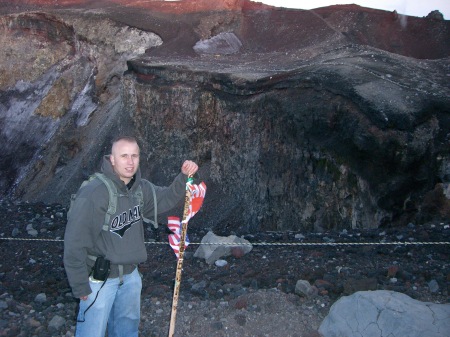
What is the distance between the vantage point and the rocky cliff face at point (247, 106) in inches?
352

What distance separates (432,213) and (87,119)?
12724 mm

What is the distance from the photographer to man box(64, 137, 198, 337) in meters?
3.70

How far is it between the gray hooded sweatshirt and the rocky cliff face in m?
5.59

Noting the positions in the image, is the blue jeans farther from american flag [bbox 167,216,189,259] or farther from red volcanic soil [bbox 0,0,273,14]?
red volcanic soil [bbox 0,0,273,14]

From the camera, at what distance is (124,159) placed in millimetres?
3922

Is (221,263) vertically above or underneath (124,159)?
underneath

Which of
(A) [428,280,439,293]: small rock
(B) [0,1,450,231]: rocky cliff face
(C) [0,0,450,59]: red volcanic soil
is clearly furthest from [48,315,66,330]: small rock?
(C) [0,0,450,59]: red volcanic soil

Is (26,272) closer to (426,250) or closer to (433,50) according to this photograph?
(426,250)

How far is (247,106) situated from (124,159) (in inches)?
310

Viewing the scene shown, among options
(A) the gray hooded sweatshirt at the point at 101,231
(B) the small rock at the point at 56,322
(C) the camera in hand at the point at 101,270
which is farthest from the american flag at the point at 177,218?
(B) the small rock at the point at 56,322

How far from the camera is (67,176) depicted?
1605 centimetres

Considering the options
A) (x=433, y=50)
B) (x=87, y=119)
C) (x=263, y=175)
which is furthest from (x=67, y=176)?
(x=433, y=50)

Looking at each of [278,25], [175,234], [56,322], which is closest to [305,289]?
[175,234]

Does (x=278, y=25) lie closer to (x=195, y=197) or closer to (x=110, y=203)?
(x=195, y=197)
